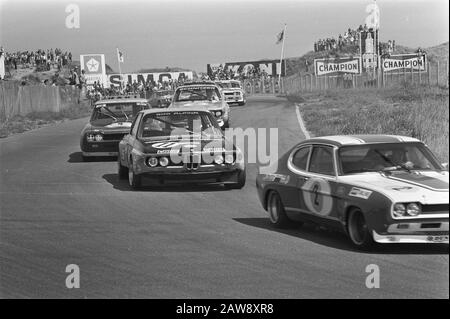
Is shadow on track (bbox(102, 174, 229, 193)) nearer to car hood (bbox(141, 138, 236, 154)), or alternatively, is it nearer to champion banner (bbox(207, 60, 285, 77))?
car hood (bbox(141, 138, 236, 154))

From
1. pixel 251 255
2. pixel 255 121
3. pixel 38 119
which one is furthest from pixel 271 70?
pixel 251 255

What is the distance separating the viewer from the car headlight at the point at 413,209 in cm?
867

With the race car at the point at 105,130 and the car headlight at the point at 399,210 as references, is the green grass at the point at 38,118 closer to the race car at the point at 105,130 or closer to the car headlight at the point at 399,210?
the race car at the point at 105,130

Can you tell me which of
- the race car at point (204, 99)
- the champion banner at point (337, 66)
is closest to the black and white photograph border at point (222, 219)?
the race car at point (204, 99)

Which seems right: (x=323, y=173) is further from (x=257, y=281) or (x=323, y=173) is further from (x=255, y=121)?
(x=255, y=121)

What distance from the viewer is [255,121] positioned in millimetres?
30156

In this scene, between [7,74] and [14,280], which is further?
[7,74]

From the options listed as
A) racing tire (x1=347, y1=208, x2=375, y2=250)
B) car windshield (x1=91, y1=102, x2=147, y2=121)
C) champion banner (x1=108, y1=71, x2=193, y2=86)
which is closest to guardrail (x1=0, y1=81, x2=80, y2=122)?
car windshield (x1=91, y1=102, x2=147, y2=121)

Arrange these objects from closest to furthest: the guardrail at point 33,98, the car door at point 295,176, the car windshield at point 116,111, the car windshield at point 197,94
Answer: the car door at point 295,176
the car windshield at point 116,111
the car windshield at point 197,94
the guardrail at point 33,98

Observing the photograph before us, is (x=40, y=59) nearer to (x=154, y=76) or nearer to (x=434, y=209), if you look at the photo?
(x=154, y=76)

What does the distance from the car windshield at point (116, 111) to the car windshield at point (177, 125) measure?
490cm

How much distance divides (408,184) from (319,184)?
125 cm
